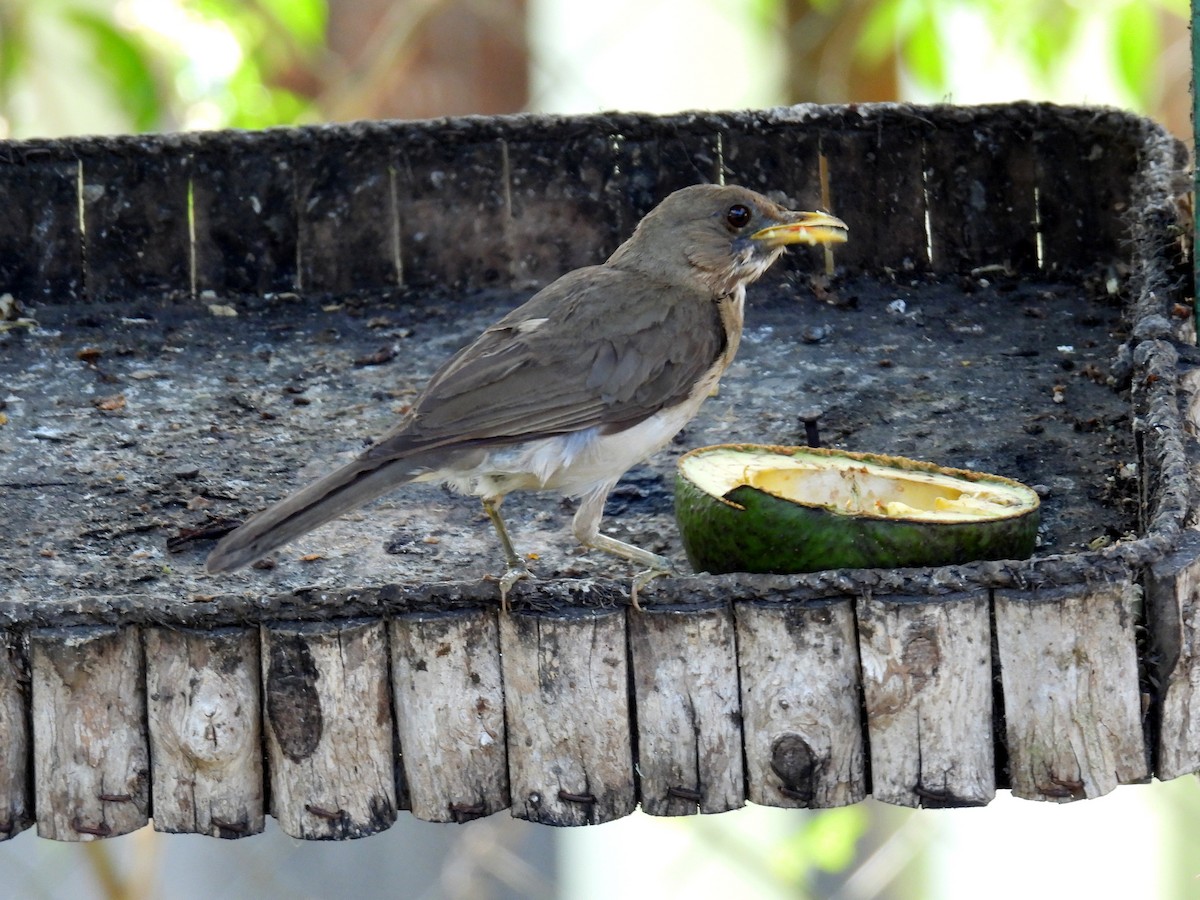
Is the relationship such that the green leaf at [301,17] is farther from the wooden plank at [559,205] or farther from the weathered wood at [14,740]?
the weathered wood at [14,740]

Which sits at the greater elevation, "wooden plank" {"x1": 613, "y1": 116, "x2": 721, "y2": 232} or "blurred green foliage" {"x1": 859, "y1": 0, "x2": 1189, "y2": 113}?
"blurred green foliage" {"x1": 859, "y1": 0, "x2": 1189, "y2": 113}

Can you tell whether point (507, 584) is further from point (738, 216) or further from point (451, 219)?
point (451, 219)

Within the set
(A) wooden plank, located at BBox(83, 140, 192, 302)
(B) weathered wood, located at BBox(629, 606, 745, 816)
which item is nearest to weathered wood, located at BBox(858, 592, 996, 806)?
(B) weathered wood, located at BBox(629, 606, 745, 816)

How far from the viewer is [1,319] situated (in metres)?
4.38

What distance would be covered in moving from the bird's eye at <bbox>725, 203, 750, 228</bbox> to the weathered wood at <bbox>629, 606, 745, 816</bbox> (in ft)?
4.71

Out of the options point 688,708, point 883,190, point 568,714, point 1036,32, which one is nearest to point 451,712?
point 568,714

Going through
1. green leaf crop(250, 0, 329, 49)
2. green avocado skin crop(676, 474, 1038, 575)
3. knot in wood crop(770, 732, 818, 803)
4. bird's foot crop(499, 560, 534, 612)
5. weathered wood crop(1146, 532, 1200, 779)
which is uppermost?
green leaf crop(250, 0, 329, 49)

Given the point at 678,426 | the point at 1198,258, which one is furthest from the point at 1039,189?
the point at 678,426

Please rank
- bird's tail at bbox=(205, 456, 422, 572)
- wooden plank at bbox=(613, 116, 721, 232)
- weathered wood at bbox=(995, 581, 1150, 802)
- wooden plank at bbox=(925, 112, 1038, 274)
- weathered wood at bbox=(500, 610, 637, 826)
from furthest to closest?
wooden plank at bbox=(613, 116, 721, 232)
wooden plank at bbox=(925, 112, 1038, 274)
bird's tail at bbox=(205, 456, 422, 572)
weathered wood at bbox=(500, 610, 637, 826)
weathered wood at bbox=(995, 581, 1150, 802)

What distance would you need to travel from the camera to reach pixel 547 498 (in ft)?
11.7

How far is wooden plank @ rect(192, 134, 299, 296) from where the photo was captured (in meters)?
4.54

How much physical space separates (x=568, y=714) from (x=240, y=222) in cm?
254

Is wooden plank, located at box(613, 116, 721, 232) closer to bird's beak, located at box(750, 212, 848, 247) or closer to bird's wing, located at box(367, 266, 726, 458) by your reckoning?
bird's beak, located at box(750, 212, 848, 247)

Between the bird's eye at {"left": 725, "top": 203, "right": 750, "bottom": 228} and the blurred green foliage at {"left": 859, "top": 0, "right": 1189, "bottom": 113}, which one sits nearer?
the bird's eye at {"left": 725, "top": 203, "right": 750, "bottom": 228}
